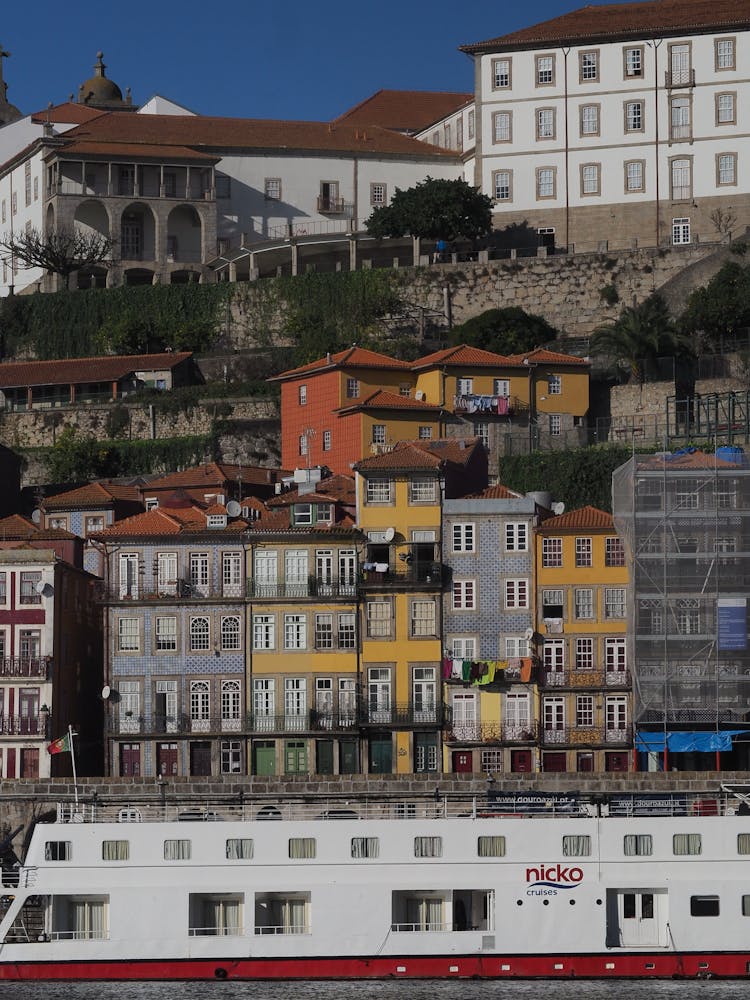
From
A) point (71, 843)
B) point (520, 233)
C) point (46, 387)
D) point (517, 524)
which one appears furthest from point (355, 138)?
point (71, 843)

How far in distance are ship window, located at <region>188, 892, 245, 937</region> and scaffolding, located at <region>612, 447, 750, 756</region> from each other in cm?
1350

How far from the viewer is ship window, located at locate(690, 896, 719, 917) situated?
42.8m

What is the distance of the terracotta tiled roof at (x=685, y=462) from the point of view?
180ft

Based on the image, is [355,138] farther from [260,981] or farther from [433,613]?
[260,981]

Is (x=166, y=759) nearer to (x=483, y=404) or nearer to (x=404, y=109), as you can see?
(x=483, y=404)

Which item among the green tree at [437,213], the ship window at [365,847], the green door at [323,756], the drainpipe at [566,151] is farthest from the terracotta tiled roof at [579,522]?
the drainpipe at [566,151]

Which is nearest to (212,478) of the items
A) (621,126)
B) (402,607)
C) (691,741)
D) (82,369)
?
(402,607)

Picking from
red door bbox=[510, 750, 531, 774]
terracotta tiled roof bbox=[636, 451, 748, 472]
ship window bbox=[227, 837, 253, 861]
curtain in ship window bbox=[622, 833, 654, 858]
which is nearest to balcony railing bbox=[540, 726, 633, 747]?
red door bbox=[510, 750, 531, 774]

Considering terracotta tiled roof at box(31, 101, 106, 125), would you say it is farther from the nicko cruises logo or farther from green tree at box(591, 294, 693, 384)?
the nicko cruises logo

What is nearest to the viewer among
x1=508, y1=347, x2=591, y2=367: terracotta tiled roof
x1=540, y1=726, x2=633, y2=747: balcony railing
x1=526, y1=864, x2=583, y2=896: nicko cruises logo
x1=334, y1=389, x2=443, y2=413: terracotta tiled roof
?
x1=526, y1=864, x2=583, y2=896: nicko cruises logo

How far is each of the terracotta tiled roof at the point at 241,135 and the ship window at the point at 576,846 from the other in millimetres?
52934

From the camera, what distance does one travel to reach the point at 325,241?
288 feet

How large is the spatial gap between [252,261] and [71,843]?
46592mm

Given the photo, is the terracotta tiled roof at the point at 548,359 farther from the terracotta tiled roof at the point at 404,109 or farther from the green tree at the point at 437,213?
the terracotta tiled roof at the point at 404,109
